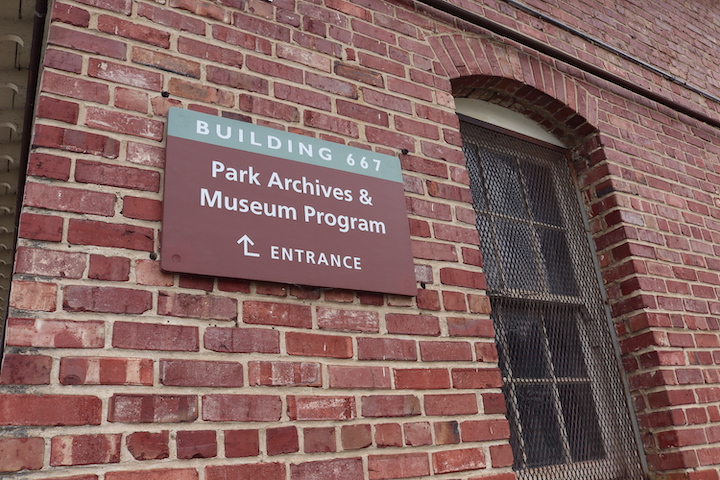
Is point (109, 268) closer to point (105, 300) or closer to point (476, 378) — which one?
point (105, 300)

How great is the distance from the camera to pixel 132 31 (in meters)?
1.74

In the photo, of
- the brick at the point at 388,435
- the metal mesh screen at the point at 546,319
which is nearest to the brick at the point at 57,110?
the brick at the point at 388,435

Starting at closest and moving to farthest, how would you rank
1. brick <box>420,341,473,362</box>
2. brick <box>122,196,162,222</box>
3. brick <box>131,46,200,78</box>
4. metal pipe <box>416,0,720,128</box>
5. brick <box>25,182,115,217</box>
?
1. brick <box>25,182,115,217</box>
2. brick <box>122,196,162,222</box>
3. brick <box>131,46,200,78</box>
4. brick <box>420,341,473,362</box>
5. metal pipe <box>416,0,720,128</box>

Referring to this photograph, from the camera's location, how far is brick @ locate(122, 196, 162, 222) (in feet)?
5.00

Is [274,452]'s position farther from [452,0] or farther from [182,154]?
[452,0]

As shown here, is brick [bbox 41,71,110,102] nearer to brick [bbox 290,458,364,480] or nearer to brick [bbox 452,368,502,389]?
brick [bbox 290,458,364,480]

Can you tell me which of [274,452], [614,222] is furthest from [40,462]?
[614,222]

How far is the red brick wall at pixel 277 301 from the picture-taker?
135 centimetres

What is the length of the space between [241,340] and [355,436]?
1.44 ft

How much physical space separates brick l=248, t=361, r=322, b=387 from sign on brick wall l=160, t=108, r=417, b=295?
25 cm

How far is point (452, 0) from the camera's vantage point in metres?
2.67

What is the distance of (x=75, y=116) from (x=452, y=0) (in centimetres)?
186

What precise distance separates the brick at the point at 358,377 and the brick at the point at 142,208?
673mm

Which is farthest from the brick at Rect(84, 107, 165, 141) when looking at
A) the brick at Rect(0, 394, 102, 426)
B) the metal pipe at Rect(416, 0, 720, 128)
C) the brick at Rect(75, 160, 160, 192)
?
the metal pipe at Rect(416, 0, 720, 128)
